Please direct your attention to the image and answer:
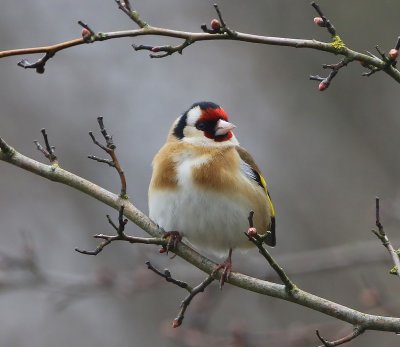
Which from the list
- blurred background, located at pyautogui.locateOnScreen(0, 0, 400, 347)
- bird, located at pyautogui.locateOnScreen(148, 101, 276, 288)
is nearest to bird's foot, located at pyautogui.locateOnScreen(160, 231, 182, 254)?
bird, located at pyautogui.locateOnScreen(148, 101, 276, 288)

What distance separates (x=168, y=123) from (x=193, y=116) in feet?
22.5

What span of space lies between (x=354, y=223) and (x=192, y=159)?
539cm

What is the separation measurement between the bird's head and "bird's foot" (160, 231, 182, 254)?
63cm

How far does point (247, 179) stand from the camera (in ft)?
16.9

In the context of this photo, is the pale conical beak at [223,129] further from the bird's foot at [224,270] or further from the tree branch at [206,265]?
the bird's foot at [224,270]

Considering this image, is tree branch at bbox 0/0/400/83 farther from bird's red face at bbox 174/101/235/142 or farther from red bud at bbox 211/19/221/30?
bird's red face at bbox 174/101/235/142

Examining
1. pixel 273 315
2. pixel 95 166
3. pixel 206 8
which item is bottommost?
pixel 273 315

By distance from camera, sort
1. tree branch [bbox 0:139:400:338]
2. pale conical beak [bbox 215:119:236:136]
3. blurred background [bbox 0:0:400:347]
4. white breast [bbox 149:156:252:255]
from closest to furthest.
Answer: tree branch [bbox 0:139:400:338]
white breast [bbox 149:156:252:255]
pale conical beak [bbox 215:119:236:136]
blurred background [bbox 0:0:400:347]

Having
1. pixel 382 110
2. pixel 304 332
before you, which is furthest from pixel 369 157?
pixel 304 332

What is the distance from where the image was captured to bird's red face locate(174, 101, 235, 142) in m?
5.25

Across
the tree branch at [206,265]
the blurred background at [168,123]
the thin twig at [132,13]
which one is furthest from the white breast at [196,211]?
the blurred background at [168,123]

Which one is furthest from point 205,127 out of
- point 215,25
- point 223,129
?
point 215,25

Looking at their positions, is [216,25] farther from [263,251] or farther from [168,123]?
[168,123]

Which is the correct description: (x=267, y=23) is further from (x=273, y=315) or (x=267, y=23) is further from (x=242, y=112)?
(x=273, y=315)
